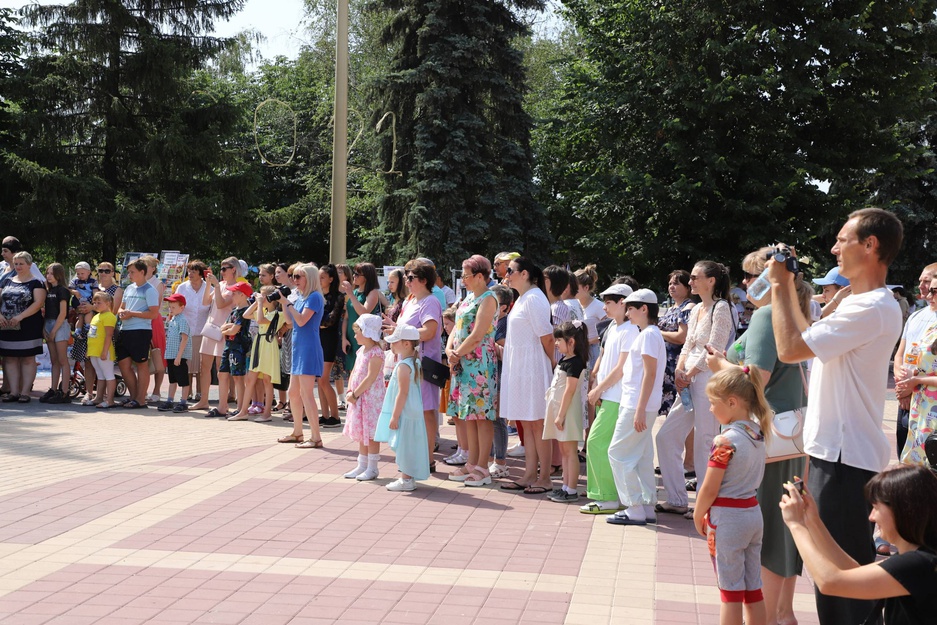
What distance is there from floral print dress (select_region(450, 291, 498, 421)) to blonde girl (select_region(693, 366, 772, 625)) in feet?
13.2

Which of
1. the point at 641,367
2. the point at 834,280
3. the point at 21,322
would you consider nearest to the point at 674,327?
the point at 641,367

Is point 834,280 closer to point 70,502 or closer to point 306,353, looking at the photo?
point 306,353

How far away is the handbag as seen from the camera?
4.79m

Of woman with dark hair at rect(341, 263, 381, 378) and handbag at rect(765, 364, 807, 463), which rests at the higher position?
woman with dark hair at rect(341, 263, 381, 378)

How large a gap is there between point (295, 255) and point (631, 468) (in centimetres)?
3704

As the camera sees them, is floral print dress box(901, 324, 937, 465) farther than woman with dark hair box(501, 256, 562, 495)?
No

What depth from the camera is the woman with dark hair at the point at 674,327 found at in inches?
325

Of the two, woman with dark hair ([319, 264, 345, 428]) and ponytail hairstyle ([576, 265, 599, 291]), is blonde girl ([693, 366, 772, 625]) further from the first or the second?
woman with dark hair ([319, 264, 345, 428])

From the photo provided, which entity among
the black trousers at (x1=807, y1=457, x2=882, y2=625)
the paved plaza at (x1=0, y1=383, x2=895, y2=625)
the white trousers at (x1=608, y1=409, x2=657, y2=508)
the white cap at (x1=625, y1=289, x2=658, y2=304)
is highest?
the white cap at (x1=625, y1=289, x2=658, y2=304)

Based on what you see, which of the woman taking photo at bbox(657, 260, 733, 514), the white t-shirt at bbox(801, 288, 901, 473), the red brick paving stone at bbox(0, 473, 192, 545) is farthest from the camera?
the woman taking photo at bbox(657, 260, 733, 514)

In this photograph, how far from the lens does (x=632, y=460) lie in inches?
279

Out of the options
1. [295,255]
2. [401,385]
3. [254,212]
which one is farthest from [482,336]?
[295,255]

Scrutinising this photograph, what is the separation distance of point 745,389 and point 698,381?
282 centimetres

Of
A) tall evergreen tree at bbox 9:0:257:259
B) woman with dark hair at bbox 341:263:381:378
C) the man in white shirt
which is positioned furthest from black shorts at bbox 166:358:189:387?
tall evergreen tree at bbox 9:0:257:259
